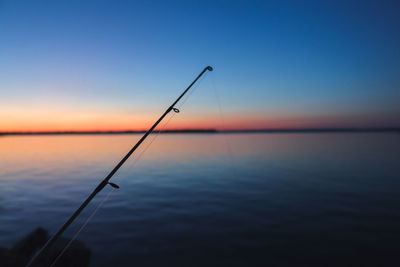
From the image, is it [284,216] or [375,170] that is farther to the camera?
[375,170]

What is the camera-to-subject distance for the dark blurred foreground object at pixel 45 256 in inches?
301

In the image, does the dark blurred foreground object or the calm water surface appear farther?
the calm water surface

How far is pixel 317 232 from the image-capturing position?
10.7 m

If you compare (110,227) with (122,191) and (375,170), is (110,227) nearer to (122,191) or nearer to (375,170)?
(122,191)

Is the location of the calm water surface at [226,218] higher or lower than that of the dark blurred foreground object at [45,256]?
higher

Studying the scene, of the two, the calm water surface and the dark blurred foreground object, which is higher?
the calm water surface

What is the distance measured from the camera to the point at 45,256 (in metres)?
7.84

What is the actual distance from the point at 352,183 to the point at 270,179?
648cm

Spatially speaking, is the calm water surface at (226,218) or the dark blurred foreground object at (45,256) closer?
the dark blurred foreground object at (45,256)

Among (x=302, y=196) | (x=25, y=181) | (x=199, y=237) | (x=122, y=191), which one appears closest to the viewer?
(x=199, y=237)

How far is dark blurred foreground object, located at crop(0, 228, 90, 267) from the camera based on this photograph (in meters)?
7.64

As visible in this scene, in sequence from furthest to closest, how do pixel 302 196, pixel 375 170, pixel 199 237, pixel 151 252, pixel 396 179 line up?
pixel 375 170, pixel 396 179, pixel 302 196, pixel 199 237, pixel 151 252

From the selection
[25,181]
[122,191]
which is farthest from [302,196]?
[25,181]

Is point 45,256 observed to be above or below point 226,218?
below
